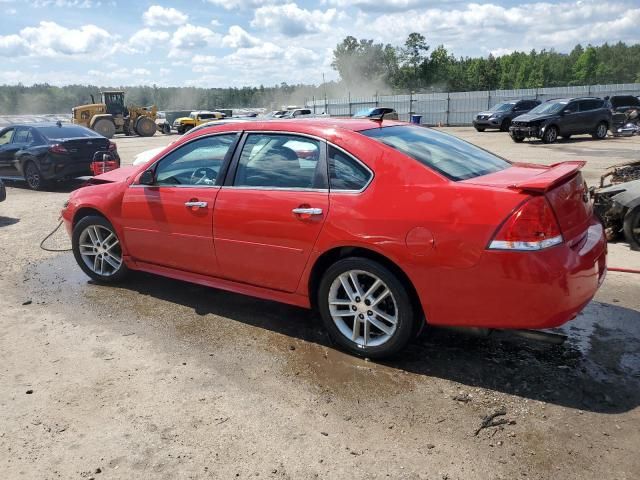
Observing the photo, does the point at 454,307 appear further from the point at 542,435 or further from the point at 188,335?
the point at 188,335

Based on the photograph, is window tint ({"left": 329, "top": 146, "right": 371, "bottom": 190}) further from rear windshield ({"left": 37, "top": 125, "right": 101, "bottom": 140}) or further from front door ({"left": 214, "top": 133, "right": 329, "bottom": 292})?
rear windshield ({"left": 37, "top": 125, "right": 101, "bottom": 140})

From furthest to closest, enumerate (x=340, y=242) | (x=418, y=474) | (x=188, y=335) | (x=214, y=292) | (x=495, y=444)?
(x=214, y=292) < (x=188, y=335) < (x=340, y=242) < (x=495, y=444) < (x=418, y=474)

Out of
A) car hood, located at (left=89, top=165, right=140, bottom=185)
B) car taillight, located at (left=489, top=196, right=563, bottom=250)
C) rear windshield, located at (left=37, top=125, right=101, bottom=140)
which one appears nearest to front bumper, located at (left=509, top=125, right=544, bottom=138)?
rear windshield, located at (left=37, top=125, right=101, bottom=140)

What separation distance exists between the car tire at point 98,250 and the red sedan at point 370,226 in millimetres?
461

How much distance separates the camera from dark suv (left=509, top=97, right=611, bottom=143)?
20359 mm

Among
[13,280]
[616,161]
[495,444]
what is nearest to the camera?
[495,444]

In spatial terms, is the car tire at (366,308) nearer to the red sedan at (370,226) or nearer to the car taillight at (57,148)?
the red sedan at (370,226)

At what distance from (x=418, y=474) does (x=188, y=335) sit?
2268 millimetres

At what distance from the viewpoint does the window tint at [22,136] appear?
12462 mm

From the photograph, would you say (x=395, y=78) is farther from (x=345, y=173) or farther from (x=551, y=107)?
(x=345, y=173)

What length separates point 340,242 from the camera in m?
3.51

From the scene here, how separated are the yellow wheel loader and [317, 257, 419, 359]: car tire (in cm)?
3404

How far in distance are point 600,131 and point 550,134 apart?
2786 millimetres

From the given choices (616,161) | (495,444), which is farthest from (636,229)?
(616,161)
